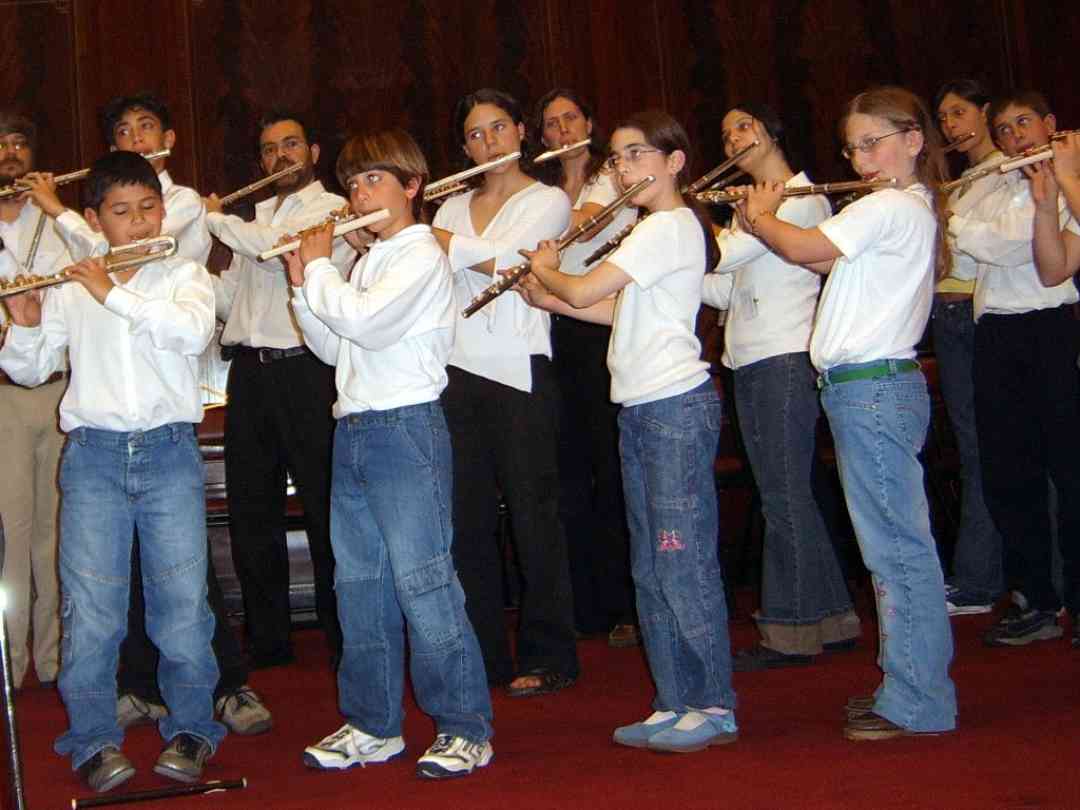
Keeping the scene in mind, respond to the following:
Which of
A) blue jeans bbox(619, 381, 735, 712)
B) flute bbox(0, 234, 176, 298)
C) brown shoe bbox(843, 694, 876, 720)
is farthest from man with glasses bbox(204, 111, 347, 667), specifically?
brown shoe bbox(843, 694, 876, 720)

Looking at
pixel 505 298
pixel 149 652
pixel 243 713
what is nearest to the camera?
pixel 243 713

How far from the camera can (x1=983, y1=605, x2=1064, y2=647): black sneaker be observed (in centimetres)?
349

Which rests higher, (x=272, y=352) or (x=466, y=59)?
(x=466, y=59)

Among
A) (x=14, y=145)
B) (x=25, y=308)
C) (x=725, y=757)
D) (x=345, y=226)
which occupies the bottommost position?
(x=725, y=757)

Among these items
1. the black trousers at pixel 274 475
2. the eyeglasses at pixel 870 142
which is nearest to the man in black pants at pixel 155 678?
the black trousers at pixel 274 475

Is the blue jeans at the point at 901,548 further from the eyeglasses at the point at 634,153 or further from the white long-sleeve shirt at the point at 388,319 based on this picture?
the white long-sleeve shirt at the point at 388,319

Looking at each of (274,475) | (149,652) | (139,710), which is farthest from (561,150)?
(139,710)

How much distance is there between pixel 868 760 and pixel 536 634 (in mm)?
1059

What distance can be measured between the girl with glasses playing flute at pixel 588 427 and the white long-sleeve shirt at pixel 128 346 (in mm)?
1227

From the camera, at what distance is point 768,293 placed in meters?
3.42

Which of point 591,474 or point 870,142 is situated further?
point 591,474

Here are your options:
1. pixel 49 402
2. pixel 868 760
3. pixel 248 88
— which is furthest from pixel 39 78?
pixel 868 760

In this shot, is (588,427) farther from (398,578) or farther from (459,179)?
(398,578)

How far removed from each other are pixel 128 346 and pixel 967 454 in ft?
7.86
